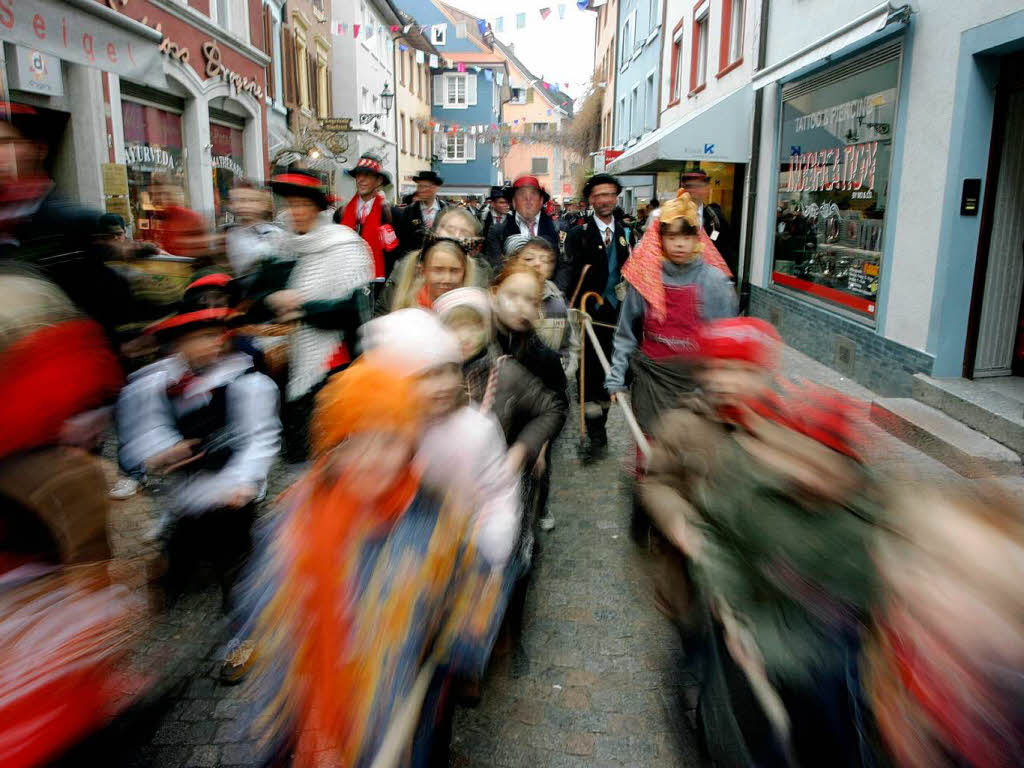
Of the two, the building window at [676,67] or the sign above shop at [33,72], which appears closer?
the sign above shop at [33,72]

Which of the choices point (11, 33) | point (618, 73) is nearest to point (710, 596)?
point (11, 33)

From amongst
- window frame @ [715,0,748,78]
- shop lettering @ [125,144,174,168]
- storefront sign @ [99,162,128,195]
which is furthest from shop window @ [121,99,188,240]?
window frame @ [715,0,748,78]

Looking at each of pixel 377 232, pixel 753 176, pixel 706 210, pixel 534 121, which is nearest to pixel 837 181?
pixel 706 210

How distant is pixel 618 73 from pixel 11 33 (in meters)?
26.0

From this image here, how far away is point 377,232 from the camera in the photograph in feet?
24.1

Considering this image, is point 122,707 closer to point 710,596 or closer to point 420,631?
point 420,631

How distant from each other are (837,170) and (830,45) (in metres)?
1.34

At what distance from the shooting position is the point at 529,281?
11.5ft

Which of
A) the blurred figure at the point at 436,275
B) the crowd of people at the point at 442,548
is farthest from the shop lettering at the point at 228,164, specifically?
the crowd of people at the point at 442,548

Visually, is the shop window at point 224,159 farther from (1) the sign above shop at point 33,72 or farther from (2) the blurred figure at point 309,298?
(2) the blurred figure at point 309,298

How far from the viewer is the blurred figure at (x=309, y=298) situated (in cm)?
409

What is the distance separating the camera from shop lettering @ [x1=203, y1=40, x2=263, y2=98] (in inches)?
533

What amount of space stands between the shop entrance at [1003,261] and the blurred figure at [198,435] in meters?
5.60

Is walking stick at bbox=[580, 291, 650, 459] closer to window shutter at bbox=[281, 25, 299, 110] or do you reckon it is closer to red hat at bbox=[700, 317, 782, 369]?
red hat at bbox=[700, 317, 782, 369]
